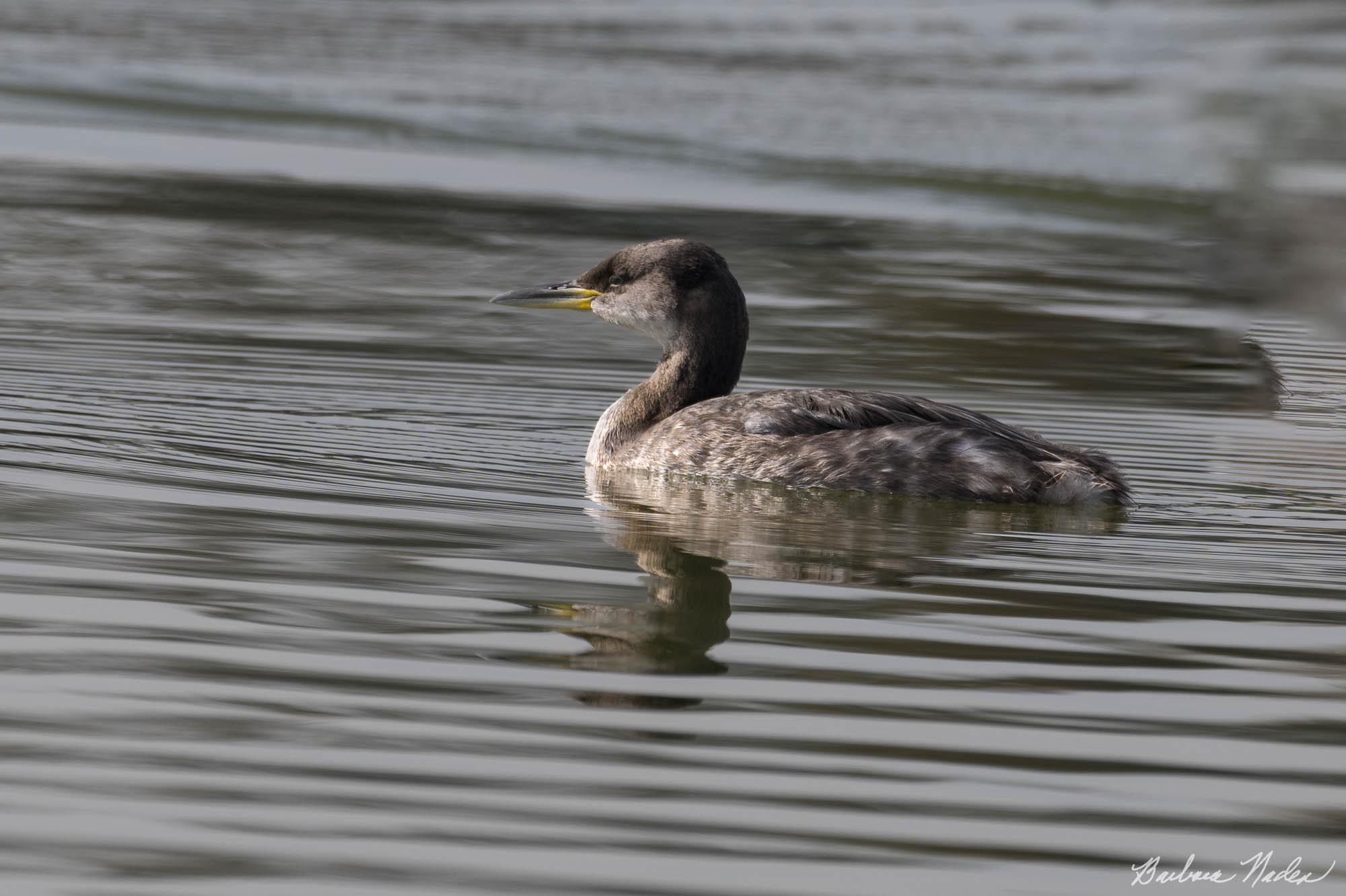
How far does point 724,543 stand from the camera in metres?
7.03

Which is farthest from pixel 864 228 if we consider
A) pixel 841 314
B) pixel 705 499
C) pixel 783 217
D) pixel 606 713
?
pixel 606 713

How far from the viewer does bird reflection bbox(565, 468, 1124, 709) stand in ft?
18.2

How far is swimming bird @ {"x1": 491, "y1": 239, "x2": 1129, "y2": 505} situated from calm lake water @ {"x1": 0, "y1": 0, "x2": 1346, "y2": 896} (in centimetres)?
14

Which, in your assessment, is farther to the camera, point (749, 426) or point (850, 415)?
point (749, 426)

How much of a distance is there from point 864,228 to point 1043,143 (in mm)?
4920

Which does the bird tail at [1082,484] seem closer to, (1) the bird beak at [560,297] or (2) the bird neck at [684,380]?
(2) the bird neck at [684,380]

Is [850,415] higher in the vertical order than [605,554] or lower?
higher

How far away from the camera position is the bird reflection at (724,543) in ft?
18.2

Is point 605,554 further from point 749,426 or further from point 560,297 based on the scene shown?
point 560,297
